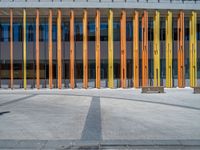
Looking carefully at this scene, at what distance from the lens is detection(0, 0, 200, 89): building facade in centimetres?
3192

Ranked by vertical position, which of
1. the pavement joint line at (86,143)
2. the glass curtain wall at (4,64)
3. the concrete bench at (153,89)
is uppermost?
the glass curtain wall at (4,64)

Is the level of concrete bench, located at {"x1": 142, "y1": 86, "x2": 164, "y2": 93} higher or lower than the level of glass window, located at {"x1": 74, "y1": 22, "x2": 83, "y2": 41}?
lower

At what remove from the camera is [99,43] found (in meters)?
32.2

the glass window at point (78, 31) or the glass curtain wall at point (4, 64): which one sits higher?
the glass window at point (78, 31)

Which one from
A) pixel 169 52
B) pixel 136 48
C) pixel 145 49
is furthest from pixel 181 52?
pixel 136 48

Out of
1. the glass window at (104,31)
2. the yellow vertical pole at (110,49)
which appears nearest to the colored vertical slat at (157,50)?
the yellow vertical pole at (110,49)

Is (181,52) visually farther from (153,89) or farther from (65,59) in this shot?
(65,59)

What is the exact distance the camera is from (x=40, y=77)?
→ 113 ft

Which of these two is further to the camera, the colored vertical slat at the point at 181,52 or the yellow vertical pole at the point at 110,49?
the colored vertical slat at the point at 181,52

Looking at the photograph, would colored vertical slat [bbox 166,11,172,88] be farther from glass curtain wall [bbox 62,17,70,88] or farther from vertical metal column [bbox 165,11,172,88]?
glass curtain wall [bbox 62,17,70,88]

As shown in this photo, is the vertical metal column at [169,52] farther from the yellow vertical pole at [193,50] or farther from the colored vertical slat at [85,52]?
the colored vertical slat at [85,52]

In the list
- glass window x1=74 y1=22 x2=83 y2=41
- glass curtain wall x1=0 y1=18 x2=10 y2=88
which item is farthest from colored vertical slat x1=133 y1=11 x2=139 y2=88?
glass curtain wall x1=0 y1=18 x2=10 y2=88

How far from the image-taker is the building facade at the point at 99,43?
3192cm

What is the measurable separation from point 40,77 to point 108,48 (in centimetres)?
760
